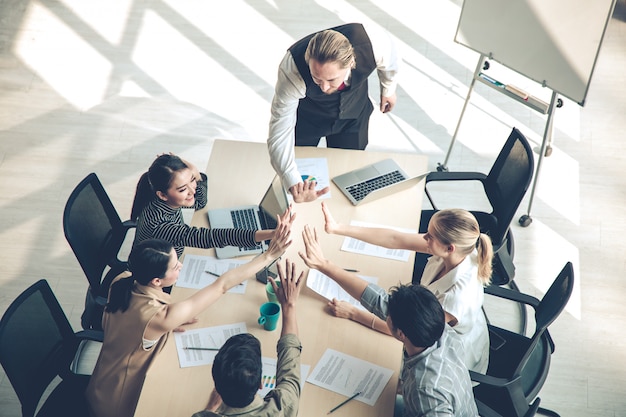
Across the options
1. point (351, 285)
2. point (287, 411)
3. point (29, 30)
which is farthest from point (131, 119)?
point (287, 411)

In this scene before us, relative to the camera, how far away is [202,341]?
8.41ft

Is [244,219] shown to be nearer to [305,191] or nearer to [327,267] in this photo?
[305,191]

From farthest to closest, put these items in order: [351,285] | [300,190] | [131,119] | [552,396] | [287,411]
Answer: [131,119]
[552,396]
[300,190]
[351,285]
[287,411]

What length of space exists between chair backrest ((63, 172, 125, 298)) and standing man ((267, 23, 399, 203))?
34.5 inches

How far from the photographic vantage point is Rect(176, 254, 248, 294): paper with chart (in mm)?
2773

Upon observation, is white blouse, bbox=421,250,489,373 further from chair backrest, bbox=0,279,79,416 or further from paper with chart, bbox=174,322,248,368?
chair backrest, bbox=0,279,79,416

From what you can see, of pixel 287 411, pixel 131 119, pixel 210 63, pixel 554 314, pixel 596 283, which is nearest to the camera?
pixel 287 411

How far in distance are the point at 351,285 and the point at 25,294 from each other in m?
1.33

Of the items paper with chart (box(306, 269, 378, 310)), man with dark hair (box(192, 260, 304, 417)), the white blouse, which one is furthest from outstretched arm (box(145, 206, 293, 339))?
the white blouse

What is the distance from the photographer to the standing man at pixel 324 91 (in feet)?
8.65

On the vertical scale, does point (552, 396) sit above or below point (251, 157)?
Answer: below

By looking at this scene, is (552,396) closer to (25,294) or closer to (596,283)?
(596,283)

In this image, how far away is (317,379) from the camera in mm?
2436

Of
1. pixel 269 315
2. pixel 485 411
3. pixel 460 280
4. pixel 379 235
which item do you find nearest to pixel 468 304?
pixel 460 280
